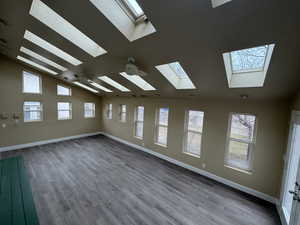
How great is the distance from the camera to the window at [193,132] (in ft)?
13.5

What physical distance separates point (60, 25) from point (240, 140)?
466 centimetres

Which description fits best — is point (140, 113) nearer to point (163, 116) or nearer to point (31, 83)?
point (163, 116)

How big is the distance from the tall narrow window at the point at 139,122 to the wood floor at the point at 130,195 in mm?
1376

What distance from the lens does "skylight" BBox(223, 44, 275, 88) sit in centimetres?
225

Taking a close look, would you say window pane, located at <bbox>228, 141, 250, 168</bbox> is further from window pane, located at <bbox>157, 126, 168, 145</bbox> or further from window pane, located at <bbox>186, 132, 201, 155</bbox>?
window pane, located at <bbox>157, 126, 168, 145</bbox>

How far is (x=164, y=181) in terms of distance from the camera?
11.6 ft

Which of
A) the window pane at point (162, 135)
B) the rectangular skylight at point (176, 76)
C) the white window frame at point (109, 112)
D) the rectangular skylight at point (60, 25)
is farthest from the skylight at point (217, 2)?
the white window frame at point (109, 112)

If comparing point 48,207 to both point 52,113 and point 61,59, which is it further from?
point 52,113

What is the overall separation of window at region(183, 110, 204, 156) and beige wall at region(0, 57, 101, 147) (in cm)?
532

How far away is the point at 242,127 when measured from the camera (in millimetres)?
3410

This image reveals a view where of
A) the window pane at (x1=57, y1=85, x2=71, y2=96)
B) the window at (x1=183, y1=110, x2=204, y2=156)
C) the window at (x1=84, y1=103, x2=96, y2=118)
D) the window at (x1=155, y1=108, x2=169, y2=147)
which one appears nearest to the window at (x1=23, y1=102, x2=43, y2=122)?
the window pane at (x1=57, y1=85, x2=71, y2=96)

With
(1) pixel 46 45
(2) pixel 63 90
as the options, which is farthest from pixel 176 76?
(2) pixel 63 90

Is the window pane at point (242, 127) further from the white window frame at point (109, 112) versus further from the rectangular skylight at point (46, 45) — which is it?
the white window frame at point (109, 112)

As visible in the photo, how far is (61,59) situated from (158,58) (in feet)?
9.37
